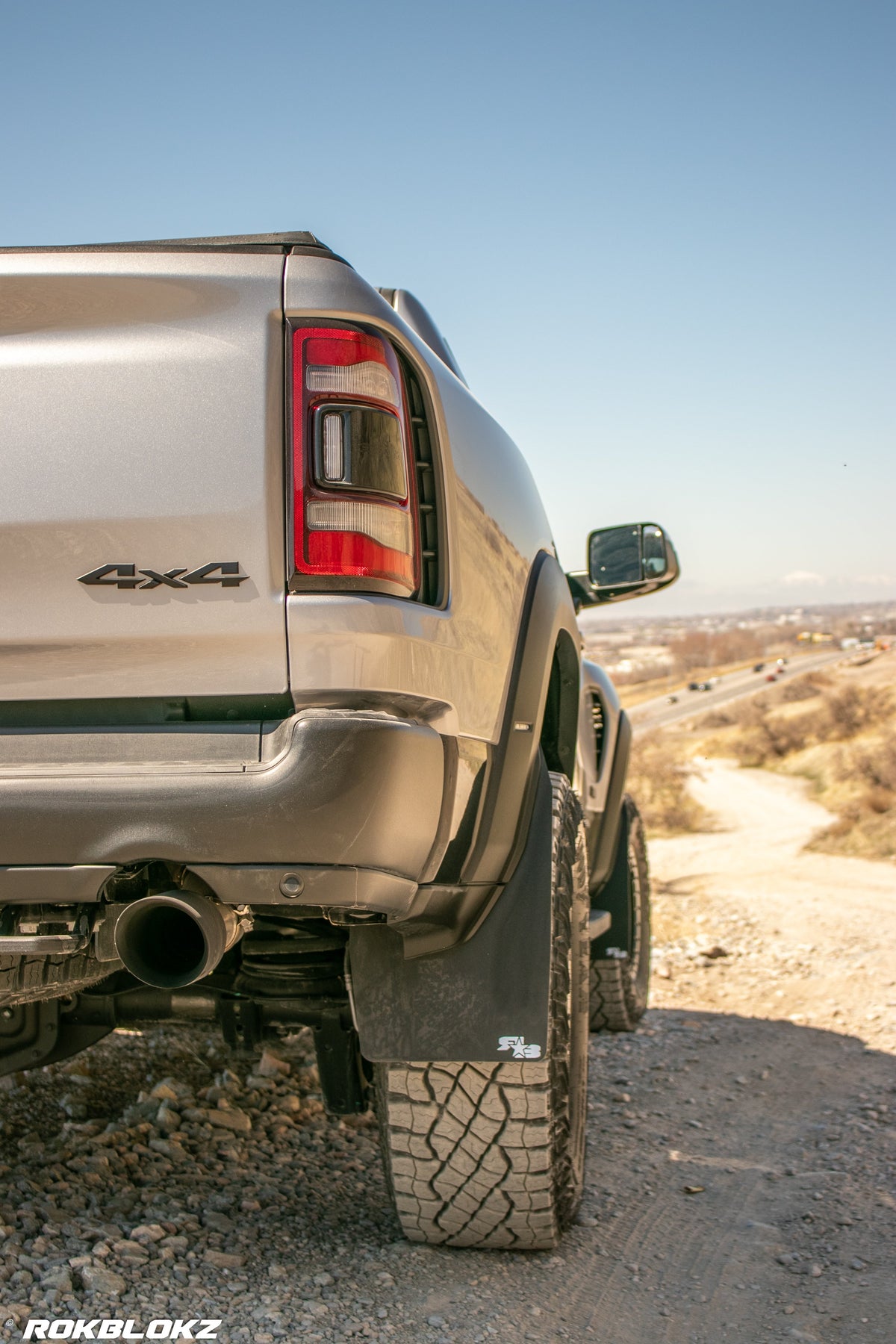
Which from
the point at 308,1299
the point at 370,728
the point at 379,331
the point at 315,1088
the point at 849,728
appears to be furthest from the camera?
the point at 849,728

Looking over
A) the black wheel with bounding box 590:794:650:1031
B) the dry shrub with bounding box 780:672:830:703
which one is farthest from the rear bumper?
the dry shrub with bounding box 780:672:830:703

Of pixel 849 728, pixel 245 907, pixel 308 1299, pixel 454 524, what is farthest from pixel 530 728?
pixel 849 728

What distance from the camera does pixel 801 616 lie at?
138125mm

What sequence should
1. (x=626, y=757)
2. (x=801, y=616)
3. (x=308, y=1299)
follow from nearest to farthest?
(x=308, y=1299) → (x=626, y=757) → (x=801, y=616)

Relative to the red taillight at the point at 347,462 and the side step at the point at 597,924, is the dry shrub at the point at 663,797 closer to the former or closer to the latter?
the side step at the point at 597,924

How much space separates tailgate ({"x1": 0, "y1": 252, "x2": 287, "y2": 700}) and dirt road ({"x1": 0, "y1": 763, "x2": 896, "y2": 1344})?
1.44 m

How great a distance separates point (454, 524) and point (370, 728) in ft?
1.74

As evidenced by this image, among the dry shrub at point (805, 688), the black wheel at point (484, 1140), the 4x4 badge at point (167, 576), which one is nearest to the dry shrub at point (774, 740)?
the dry shrub at point (805, 688)

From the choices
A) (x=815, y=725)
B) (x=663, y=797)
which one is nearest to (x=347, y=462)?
(x=663, y=797)

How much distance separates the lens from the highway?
6825cm

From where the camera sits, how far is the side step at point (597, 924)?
3447 millimetres

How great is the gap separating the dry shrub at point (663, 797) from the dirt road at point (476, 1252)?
53.9 feet

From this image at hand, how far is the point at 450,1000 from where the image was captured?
2562 mm

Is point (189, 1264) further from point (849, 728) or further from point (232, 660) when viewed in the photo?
point (849, 728)
